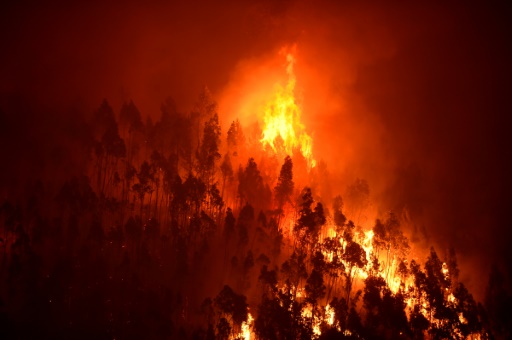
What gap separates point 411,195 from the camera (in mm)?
122938

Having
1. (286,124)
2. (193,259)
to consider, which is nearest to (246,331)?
(193,259)

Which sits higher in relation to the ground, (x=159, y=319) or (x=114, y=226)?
(x=114, y=226)

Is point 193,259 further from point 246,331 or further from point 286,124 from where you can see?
point 286,124

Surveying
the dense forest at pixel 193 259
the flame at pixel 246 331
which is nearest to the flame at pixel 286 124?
the dense forest at pixel 193 259

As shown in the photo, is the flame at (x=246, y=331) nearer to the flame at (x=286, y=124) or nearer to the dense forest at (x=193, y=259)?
the dense forest at (x=193, y=259)

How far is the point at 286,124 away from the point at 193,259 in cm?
6094

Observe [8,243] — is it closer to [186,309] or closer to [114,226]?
[114,226]

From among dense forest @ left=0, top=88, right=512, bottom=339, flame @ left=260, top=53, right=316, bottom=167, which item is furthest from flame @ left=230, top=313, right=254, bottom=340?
flame @ left=260, top=53, right=316, bottom=167

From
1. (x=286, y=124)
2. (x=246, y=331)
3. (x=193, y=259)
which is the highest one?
(x=286, y=124)

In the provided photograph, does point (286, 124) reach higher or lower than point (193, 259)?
higher

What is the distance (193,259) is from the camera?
72.1 metres

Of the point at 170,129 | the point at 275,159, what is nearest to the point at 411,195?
the point at 275,159

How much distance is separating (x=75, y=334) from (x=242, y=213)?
109 ft

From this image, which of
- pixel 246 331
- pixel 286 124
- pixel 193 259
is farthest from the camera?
pixel 286 124
